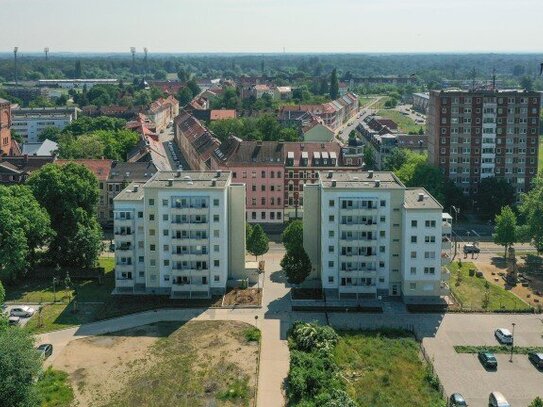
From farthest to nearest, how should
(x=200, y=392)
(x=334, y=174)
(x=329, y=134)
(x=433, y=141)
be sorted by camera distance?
(x=329, y=134) → (x=433, y=141) → (x=334, y=174) → (x=200, y=392)

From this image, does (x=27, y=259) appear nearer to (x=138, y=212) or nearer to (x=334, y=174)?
(x=138, y=212)

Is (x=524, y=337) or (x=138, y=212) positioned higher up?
(x=138, y=212)

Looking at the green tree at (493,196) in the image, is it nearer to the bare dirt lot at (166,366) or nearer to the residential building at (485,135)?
the residential building at (485,135)

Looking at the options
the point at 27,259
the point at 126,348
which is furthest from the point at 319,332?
the point at 27,259

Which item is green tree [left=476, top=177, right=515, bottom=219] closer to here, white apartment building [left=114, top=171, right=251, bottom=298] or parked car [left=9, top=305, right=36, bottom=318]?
white apartment building [left=114, top=171, right=251, bottom=298]

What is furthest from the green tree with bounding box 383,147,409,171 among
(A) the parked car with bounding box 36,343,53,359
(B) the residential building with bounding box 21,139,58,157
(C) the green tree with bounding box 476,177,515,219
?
(A) the parked car with bounding box 36,343,53,359

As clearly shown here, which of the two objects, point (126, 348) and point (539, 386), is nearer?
point (539, 386)

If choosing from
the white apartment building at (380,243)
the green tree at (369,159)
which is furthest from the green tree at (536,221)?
the green tree at (369,159)
